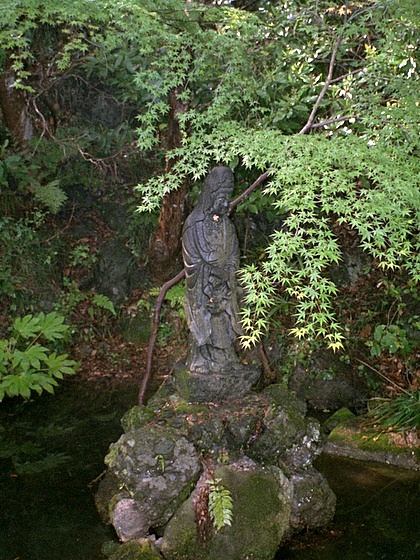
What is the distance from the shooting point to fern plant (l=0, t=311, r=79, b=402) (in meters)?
7.28

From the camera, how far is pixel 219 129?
18.6ft

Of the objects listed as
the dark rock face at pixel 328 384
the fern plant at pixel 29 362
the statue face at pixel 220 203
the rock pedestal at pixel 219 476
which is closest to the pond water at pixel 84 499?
the rock pedestal at pixel 219 476

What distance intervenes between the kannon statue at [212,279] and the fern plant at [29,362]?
306 centimetres

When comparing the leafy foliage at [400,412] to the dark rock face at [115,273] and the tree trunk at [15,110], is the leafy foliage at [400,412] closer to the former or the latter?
the dark rock face at [115,273]

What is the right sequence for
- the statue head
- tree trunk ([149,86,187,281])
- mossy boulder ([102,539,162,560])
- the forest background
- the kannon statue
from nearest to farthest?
mossy boulder ([102,539,162,560]) → the forest background → the statue head → the kannon statue → tree trunk ([149,86,187,281])

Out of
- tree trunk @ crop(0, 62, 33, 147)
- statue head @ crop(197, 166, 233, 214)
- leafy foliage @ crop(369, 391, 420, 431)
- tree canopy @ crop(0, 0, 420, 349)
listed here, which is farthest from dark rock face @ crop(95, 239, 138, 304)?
statue head @ crop(197, 166, 233, 214)

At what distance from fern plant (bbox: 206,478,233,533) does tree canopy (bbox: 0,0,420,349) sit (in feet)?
4.21

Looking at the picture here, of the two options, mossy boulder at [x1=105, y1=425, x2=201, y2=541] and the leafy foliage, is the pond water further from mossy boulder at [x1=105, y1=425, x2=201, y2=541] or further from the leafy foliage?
the leafy foliage

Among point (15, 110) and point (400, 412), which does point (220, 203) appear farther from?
point (15, 110)

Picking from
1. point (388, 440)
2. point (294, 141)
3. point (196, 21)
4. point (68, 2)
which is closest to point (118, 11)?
point (68, 2)

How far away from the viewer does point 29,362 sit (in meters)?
7.59

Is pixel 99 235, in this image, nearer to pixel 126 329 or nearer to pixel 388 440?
pixel 126 329

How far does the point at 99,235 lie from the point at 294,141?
20.2 feet

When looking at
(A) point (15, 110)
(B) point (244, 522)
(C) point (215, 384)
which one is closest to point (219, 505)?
(B) point (244, 522)
